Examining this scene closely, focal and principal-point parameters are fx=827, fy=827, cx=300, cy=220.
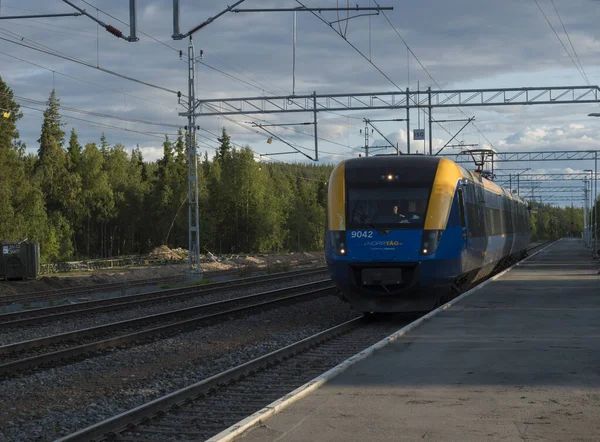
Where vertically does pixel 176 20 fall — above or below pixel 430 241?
above

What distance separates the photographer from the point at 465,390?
8062 millimetres

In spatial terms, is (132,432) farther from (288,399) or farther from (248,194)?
(248,194)

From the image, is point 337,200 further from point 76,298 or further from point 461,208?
point 76,298

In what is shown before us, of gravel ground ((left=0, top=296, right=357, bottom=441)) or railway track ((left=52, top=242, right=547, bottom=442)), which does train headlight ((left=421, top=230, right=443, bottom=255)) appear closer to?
gravel ground ((left=0, top=296, right=357, bottom=441))

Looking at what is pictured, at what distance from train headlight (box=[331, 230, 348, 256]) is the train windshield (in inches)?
9.1

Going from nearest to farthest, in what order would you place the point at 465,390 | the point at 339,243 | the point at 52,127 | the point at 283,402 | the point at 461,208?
the point at 283,402 < the point at 465,390 < the point at 339,243 < the point at 461,208 < the point at 52,127

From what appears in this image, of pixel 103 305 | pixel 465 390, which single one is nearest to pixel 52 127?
pixel 103 305

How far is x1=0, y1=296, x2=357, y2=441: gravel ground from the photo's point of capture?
8.45m

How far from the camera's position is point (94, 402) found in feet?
30.3

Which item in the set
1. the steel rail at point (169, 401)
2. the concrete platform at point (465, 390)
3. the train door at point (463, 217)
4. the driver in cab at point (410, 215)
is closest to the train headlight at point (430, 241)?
the driver in cab at point (410, 215)

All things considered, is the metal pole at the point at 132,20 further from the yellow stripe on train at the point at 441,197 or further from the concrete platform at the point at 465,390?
the concrete platform at the point at 465,390

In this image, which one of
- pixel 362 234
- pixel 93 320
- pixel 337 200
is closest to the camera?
pixel 362 234

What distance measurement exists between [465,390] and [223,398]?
2732mm

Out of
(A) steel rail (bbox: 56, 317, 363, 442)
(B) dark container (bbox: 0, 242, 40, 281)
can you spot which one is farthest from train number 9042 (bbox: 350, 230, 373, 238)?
(B) dark container (bbox: 0, 242, 40, 281)
